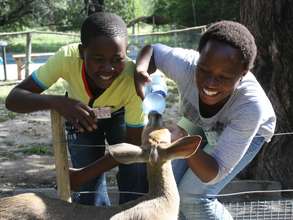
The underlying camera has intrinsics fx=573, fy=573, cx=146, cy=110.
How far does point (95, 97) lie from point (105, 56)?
1.21 ft

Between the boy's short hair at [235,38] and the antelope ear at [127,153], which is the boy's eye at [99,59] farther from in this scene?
the antelope ear at [127,153]

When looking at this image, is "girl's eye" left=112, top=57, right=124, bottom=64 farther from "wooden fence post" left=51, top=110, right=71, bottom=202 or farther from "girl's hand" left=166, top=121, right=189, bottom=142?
"girl's hand" left=166, top=121, right=189, bottom=142

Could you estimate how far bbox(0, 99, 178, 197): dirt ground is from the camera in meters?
6.52

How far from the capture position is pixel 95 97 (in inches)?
141

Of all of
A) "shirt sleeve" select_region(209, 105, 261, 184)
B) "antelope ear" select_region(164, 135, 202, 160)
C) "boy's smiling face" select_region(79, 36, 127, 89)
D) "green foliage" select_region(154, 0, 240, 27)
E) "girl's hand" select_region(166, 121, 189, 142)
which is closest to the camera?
"antelope ear" select_region(164, 135, 202, 160)

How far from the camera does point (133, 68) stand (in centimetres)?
361

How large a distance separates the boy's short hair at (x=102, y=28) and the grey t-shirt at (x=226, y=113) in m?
0.38

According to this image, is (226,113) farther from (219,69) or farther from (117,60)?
(117,60)

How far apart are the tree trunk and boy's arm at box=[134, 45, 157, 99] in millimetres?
2274

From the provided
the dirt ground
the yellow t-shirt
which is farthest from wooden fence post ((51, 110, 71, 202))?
the dirt ground

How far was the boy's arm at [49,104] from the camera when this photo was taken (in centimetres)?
322

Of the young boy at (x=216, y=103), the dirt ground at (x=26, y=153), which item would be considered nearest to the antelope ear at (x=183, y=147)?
the young boy at (x=216, y=103)

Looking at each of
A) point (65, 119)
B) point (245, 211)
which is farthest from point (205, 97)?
point (245, 211)

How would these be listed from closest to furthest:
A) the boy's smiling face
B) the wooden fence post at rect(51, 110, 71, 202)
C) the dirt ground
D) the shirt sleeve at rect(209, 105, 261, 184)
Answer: the shirt sleeve at rect(209, 105, 261, 184), the boy's smiling face, the wooden fence post at rect(51, 110, 71, 202), the dirt ground
